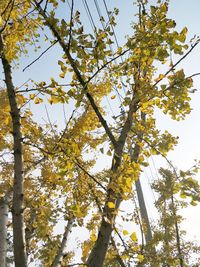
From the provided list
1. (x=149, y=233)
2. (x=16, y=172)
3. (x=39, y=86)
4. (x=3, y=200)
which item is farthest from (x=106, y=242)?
(x=149, y=233)

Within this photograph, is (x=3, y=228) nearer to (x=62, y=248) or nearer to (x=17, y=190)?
(x=62, y=248)

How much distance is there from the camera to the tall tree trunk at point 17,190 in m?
1.84

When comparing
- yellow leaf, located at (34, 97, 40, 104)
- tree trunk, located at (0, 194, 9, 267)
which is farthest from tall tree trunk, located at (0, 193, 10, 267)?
yellow leaf, located at (34, 97, 40, 104)

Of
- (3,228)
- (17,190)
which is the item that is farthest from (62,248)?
(17,190)

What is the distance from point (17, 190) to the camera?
2.03 meters

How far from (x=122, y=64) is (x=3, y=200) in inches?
174

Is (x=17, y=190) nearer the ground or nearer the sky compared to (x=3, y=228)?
nearer the ground

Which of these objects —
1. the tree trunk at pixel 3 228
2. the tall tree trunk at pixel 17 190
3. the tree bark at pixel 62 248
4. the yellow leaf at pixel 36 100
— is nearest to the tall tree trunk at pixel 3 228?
the tree trunk at pixel 3 228

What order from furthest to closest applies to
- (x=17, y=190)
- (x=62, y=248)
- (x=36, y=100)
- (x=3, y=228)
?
(x=3, y=228)
(x=62, y=248)
(x=36, y=100)
(x=17, y=190)

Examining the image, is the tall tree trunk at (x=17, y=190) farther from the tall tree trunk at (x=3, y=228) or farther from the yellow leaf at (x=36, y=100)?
the tall tree trunk at (x=3, y=228)

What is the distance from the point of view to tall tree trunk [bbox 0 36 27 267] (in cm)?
184

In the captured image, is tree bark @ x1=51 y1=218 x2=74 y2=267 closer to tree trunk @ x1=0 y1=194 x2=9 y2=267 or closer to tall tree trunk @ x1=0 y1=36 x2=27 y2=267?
tree trunk @ x1=0 y1=194 x2=9 y2=267

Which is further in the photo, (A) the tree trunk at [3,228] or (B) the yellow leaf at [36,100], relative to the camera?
(A) the tree trunk at [3,228]

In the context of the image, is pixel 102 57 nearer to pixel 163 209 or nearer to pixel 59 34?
pixel 59 34
